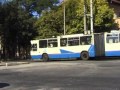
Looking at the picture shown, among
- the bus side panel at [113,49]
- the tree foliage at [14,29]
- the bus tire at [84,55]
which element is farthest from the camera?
the tree foliage at [14,29]

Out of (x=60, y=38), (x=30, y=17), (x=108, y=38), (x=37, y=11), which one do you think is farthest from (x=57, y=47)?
(x=37, y=11)

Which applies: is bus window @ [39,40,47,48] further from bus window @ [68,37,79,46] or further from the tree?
the tree

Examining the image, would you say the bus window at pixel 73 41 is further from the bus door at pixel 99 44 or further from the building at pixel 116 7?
the building at pixel 116 7

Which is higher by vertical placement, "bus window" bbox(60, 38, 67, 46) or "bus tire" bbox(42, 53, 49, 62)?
"bus window" bbox(60, 38, 67, 46)

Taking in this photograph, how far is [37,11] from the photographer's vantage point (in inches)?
2837

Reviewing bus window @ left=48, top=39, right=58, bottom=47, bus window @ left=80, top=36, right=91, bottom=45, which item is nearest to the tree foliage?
bus window @ left=48, top=39, right=58, bottom=47

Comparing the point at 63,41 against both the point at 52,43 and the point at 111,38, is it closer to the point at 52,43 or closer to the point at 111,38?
the point at 52,43

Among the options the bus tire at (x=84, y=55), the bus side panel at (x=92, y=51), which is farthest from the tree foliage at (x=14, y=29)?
the bus side panel at (x=92, y=51)

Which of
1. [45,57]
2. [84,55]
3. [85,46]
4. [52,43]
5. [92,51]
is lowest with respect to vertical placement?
[45,57]

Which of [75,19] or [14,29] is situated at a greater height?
[75,19]

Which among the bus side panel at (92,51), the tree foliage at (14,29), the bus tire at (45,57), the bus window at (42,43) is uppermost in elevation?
the tree foliage at (14,29)

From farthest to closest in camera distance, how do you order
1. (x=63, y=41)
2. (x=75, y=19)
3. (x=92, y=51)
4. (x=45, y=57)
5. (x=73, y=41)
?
(x=75, y=19) → (x=45, y=57) → (x=63, y=41) → (x=73, y=41) → (x=92, y=51)

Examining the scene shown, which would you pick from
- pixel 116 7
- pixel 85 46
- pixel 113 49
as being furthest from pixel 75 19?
pixel 113 49

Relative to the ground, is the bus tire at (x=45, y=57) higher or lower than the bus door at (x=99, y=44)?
lower
